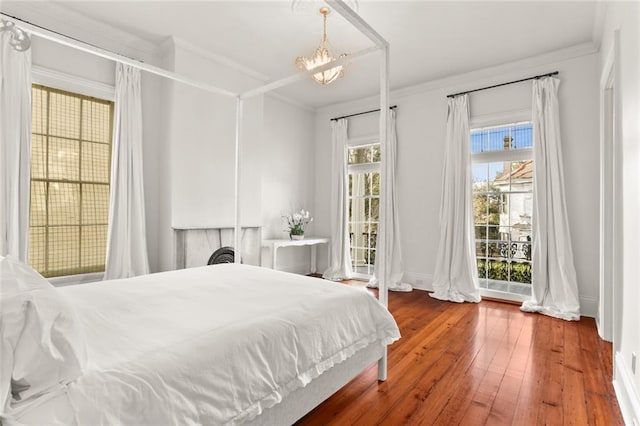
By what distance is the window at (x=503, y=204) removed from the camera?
13.7 ft

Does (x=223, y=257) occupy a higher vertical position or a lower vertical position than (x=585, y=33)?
lower

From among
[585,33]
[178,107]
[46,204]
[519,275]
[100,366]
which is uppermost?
[585,33]

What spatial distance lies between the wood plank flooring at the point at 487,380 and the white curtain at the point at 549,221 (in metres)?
0.30

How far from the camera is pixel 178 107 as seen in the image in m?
3.74

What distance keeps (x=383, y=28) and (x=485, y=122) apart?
1905 millimetres

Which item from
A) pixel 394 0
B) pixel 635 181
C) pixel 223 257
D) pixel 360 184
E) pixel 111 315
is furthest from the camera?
pixel 360 184

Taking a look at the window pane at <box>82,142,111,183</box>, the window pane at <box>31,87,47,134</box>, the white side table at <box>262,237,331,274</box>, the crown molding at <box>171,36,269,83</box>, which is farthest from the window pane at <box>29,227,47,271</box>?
the white side table at <box>262,237,331,274</box>

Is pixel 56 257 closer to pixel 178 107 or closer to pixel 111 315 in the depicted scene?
pixel 178 107

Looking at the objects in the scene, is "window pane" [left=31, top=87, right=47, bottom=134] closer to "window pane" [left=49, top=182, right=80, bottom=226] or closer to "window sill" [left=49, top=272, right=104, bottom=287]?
"window pane" [left=49, top=182, right=80, bottom=226]

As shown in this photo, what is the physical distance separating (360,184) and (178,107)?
309 cm

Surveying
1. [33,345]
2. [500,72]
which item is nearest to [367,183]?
[500,72]

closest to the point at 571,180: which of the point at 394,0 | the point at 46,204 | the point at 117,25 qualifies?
the point at 394,0

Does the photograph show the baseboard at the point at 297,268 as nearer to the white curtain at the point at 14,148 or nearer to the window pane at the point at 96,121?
the window pane at the point at 96,121

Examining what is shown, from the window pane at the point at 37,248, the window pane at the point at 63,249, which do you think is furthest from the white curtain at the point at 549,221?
the window pane at the point at 37,248
